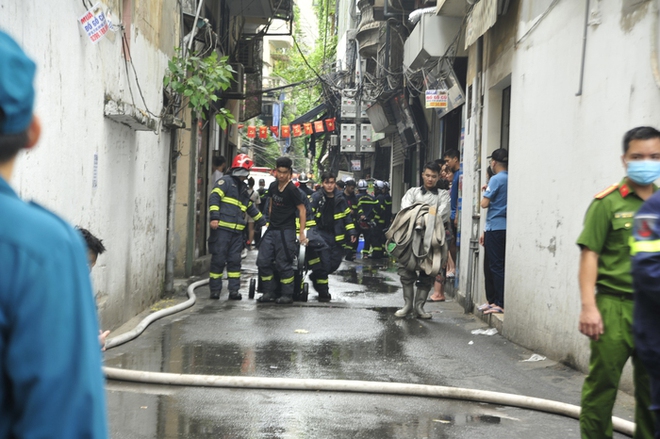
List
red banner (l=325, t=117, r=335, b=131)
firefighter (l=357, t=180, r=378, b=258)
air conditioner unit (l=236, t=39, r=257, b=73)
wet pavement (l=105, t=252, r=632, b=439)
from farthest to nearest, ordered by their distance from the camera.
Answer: red banner (l=325, t=117, r=335, b=131)
air conditioner unit (l=236, t=39, r=257, b=73)
firefighter (l=357, t=180, r=378, b=258)
wet pavement (l=105, t=252, r=632, b=439)

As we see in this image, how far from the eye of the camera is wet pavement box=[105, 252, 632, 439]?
5301 mm

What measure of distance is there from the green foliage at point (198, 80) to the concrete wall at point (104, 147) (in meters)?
0.20

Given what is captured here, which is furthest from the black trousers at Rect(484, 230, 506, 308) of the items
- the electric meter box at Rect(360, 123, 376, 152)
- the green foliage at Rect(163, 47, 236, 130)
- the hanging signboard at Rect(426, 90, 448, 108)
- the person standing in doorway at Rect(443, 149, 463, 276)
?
the electric meter box at Rect(360, 123, 376, 152)

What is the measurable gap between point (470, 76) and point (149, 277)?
17.8 feet

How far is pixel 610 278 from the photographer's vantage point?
4188 mm

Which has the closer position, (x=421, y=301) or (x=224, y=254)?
(x=421, y=301)

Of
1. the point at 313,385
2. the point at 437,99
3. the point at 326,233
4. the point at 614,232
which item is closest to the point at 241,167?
the point at 326,233

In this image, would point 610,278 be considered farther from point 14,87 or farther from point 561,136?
point 561,136

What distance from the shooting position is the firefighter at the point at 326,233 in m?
12.0

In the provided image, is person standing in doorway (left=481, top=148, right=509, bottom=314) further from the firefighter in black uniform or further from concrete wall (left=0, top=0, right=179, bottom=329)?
concrete wall (left=0, top=0, right=179, bottom=329)

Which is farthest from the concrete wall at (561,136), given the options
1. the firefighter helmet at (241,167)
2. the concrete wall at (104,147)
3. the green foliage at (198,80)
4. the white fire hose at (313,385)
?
the concrete wall at (104,147)

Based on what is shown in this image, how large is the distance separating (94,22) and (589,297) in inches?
197

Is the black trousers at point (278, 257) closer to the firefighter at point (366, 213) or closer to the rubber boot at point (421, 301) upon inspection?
the rubber boot at point (421, 301)

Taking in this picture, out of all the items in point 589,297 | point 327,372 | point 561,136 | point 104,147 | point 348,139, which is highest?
point 348,139
